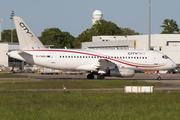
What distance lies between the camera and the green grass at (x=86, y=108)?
486 inches

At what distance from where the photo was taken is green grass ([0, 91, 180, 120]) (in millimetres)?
12344

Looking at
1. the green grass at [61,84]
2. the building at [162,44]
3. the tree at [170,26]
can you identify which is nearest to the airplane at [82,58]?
the green grass at [61,84]

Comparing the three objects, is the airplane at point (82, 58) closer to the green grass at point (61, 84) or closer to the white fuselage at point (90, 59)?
the white fuselage at point (90, 59)

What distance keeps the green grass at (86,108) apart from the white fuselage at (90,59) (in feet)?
56.3

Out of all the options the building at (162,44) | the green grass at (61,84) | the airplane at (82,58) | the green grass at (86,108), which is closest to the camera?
the green grass at (86,108)

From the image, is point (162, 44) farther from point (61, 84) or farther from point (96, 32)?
point (96, 32)

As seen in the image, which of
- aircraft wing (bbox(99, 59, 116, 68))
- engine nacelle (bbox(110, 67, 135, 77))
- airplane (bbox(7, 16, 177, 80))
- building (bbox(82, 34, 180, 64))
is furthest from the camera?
building (bbox(82, 34, 180, 64))

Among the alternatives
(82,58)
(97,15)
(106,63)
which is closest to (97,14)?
(97,15)

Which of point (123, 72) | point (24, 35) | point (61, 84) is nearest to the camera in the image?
point (61, 84)

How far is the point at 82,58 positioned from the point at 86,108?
2236cm

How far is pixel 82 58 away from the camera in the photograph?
120ft

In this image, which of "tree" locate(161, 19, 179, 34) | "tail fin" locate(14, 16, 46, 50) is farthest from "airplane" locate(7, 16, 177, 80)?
"tree" locate(161, 19, 179, 34)

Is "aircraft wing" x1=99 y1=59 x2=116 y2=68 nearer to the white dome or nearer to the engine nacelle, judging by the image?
the engine nacelle

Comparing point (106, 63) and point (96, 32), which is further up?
point (96, 32)
